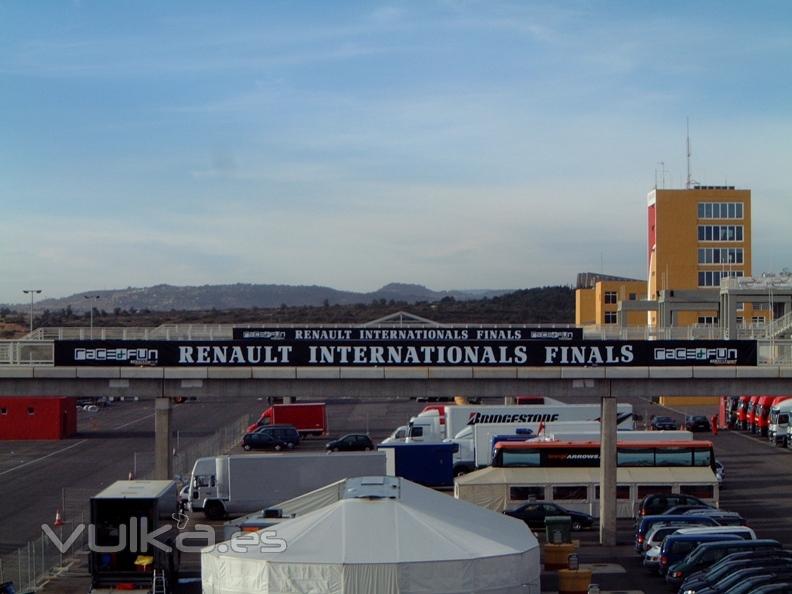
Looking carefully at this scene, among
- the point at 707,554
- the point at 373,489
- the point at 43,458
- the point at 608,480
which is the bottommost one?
the point at 43,458

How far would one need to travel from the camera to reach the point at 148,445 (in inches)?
1970

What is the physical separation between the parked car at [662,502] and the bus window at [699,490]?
37.6 inches

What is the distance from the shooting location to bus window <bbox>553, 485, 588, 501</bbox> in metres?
30.8

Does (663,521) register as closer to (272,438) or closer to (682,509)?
(682,509)

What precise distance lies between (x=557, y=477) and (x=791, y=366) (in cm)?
781

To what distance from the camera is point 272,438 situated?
47906mm

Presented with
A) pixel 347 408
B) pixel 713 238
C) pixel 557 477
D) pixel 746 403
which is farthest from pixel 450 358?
pixel 713 238

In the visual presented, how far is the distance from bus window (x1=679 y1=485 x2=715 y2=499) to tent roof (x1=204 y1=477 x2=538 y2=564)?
14148 millimetres

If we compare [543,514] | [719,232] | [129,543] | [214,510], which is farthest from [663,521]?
[719,232]

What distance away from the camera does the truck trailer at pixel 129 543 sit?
829 inches

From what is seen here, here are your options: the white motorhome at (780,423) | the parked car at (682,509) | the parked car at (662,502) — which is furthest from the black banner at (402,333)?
the parked car at (682,509)

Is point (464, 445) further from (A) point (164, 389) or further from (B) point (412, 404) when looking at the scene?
(B) point (412, 404)

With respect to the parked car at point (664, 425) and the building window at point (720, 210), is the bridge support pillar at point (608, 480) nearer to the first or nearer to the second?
the parked car at point (664, 425)

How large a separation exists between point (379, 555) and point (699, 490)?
18.3 m
